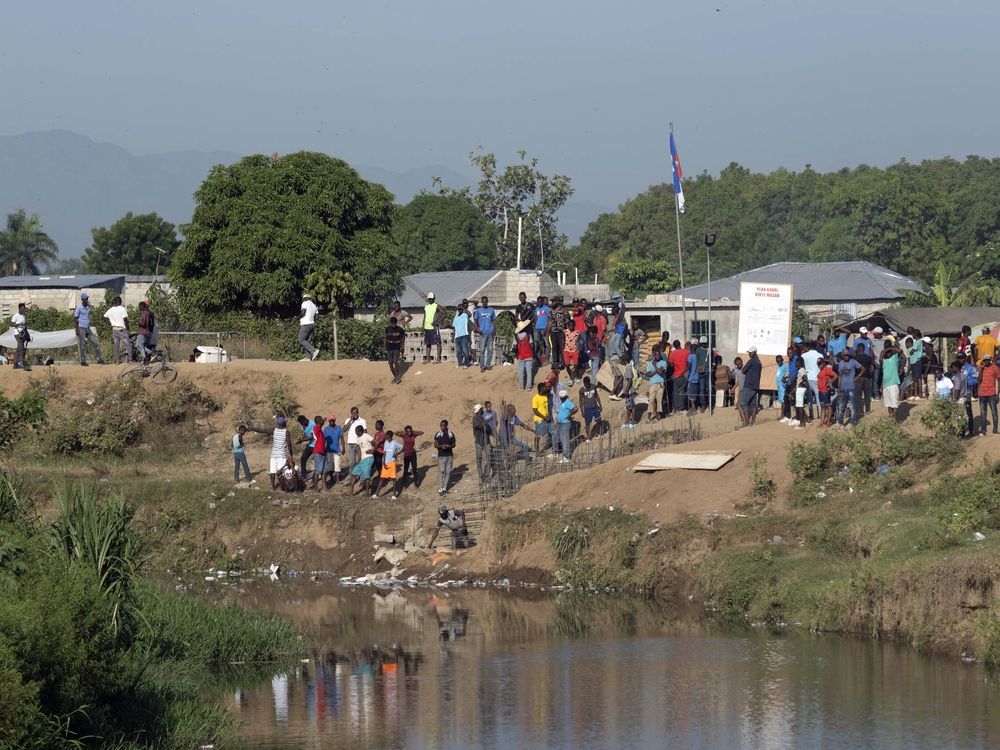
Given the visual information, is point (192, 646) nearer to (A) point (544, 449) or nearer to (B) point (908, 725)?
(B) point (908, 725)

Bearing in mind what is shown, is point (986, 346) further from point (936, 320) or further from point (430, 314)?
point (430, 314)

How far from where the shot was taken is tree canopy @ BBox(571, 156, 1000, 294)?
82.0 meters

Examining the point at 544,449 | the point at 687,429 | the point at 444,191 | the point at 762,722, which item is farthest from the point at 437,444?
the point at 444,191

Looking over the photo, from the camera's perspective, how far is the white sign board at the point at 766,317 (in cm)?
3127

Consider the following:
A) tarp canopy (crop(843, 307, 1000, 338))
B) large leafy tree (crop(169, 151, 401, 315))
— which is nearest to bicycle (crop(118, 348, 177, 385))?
large leafy tree (crop(169, 151, 401, 315))

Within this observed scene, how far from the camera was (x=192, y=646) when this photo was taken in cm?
2103

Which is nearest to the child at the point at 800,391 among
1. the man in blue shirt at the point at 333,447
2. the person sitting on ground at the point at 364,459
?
the person sitting on ground at the point at 364,459

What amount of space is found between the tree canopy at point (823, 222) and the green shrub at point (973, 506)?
40725 mm

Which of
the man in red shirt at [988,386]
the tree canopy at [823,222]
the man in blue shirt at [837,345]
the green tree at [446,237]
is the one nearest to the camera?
the man in red shirt at [988,386]

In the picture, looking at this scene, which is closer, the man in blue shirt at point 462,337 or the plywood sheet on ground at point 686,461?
the plywood sheet on ground at point 686,461

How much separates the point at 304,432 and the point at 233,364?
5577 mm

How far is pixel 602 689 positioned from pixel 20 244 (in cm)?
9281

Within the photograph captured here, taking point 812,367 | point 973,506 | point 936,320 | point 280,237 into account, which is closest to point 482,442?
point 812,367

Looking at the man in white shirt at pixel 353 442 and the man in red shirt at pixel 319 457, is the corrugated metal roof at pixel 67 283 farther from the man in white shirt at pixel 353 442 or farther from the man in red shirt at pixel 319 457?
the man in white shirt at pixel 353 442
